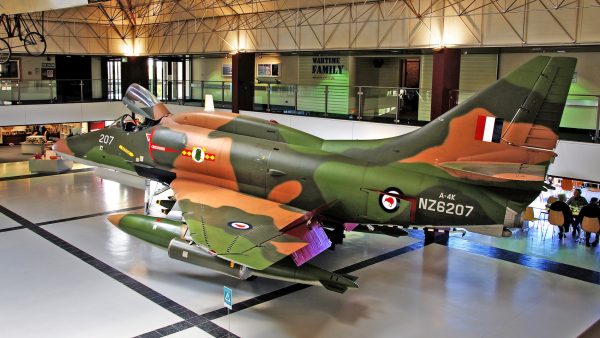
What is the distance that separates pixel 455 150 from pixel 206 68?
2304 cm

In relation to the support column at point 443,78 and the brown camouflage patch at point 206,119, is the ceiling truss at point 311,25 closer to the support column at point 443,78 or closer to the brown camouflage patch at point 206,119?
the support column at point 443,78

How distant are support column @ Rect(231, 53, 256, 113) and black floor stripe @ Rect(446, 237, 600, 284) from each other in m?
11.0

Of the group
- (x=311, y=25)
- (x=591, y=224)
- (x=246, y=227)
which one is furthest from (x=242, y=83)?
(x=591, y=224)

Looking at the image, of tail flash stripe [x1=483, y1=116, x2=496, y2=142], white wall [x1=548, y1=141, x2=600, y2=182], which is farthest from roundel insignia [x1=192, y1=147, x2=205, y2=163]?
white wall [x1=548, y1=141, x2=600, y2=182]

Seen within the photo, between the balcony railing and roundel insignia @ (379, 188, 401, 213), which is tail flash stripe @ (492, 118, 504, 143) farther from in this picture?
the balcony railing

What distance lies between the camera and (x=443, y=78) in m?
16.5

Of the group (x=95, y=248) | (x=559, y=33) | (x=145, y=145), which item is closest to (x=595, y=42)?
(x=559, y=33)

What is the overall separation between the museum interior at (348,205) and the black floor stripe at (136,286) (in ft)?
0.16

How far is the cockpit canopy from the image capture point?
13.9 m

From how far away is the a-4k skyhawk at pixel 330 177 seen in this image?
965 centimetres

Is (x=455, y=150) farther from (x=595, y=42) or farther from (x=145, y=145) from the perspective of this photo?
(x=145, y=145)

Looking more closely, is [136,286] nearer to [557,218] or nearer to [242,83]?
[557,218]

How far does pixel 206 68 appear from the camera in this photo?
3150 cm

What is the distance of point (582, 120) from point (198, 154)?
9935 millimetres
